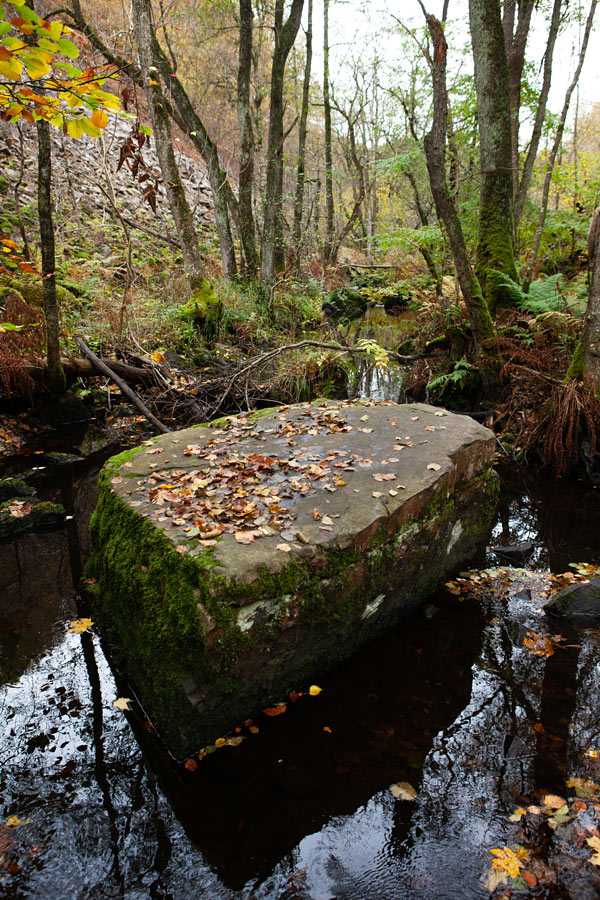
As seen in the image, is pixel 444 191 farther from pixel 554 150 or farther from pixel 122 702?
pixel 122 702

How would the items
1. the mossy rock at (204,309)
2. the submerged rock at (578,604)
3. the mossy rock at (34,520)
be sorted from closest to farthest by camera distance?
the submerged rock at (578,604) → the mossy rock at (34,520) → the mossy rock at (204,309)

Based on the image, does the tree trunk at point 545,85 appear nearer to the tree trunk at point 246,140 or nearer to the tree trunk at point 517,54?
the tree trunk at point 517,54

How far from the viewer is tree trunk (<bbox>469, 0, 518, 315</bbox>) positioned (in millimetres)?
7738

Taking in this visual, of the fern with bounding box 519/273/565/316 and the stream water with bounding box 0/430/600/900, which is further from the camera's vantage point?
the fern with bounding box 519/273/565/316

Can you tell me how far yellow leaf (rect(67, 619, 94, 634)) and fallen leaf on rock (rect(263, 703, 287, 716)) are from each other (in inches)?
61.5

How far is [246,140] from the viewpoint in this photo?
11516 mm

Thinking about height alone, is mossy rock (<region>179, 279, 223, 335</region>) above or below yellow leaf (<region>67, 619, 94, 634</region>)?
above

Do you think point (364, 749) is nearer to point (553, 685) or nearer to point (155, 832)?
point (155, 832)

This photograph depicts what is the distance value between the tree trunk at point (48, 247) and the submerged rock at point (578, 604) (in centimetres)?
672

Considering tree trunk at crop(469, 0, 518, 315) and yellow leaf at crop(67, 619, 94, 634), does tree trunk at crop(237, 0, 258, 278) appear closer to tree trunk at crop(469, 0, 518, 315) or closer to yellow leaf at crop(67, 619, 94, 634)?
tree trunk at crop(469, 0, 518, 315)

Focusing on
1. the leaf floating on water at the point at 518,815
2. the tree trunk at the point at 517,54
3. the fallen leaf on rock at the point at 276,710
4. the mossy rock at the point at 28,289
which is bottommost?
the leaf floating on water at the point at 518,815

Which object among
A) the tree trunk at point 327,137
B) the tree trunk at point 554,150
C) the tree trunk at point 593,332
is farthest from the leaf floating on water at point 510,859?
the tree trunk at point 327,137

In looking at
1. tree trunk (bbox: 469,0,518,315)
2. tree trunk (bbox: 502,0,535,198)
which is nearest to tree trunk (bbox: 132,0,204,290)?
tree trunk (bbox: 469,0,518,315)

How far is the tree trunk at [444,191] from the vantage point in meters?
6.20
